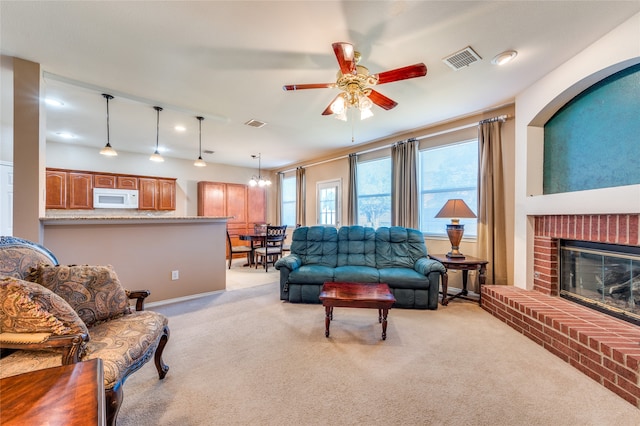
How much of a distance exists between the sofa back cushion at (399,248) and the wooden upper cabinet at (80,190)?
582cm

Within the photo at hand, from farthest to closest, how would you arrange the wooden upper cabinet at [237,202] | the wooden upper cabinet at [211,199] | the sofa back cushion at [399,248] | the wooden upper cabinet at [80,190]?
the wooden upper cabinet at [237,202]
the wooden upper cabinet at [211,199]
the wooden upper cabinet at [80,190]
the sofa back cushion at [399,248]

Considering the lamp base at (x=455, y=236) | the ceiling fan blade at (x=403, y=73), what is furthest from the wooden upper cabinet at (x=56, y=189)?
the lamp base at (x=455, y=236)

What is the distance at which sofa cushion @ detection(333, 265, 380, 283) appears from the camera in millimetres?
3326

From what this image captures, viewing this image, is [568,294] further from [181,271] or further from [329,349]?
[181,271]

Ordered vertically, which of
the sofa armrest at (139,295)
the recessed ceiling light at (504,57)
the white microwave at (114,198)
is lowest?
the sofa armrest at (139,295)

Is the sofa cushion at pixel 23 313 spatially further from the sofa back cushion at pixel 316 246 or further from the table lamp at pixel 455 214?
the table lamp at pixel 455 214

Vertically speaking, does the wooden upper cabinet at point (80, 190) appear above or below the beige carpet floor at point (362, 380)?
above

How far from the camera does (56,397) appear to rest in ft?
2.43

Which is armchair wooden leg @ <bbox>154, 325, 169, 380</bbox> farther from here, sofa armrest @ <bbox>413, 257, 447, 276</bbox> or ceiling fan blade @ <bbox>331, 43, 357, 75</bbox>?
sofa armrest @ <bbox>413, 257, 447, 276</bbox>

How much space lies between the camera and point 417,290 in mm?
3211

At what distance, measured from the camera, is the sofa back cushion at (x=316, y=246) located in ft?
12.9

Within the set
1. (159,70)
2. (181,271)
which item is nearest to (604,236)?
(159,70)

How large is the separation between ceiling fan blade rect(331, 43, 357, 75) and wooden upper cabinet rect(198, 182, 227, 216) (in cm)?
568

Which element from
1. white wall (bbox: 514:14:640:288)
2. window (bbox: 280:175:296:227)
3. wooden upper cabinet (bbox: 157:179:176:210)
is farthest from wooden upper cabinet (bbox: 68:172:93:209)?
white wall (bbox: 514:14:640:288)
